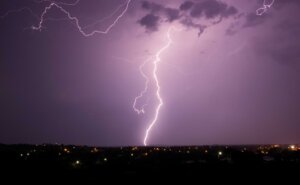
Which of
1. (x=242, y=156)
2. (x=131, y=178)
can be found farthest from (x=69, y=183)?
(x=242, y=156)

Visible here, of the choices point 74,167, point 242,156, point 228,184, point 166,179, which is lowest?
point 228,184

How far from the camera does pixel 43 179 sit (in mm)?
32688

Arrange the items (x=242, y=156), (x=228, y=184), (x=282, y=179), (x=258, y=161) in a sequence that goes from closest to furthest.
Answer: (x=228, y=184) < (x=282, y=179) < (x=258, y=161) < (x=242, y=156)

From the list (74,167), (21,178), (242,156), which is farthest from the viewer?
(242,156)

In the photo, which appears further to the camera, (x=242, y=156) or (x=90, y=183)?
(x=242, y=156)

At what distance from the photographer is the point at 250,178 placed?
31.8 m

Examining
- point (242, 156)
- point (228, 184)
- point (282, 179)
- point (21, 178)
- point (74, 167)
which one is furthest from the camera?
point (242, 156)

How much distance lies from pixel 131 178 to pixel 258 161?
2170 centimetres

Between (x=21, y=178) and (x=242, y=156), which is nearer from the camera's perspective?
(x=21, y=178)

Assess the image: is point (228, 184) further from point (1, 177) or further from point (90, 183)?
point (1, 177)

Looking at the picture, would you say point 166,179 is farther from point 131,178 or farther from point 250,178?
point 250,178

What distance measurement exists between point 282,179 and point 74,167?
23403 millimetres

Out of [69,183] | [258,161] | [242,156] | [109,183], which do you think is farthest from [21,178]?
[242,156]

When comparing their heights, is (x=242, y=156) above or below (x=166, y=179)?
above
